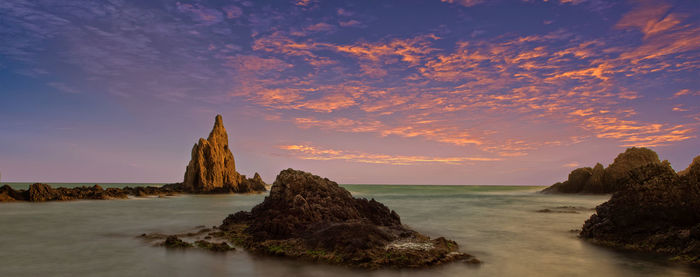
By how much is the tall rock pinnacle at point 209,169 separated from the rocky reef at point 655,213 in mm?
57937

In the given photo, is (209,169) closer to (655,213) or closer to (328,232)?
(328,232)

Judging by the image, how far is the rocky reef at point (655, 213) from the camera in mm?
10594

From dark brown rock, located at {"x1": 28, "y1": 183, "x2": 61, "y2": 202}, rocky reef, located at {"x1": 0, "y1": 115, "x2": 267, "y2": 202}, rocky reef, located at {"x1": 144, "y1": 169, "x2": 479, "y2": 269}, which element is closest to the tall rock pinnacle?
rocky reef, located at {"x1": 0, "y1": 115, "x2": 267, "y2": 202}

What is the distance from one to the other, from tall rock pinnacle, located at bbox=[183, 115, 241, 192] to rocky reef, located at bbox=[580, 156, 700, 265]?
57.9 metres

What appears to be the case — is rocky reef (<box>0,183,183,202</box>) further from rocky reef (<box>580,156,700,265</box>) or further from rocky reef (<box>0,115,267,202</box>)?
rocky reef (<box>580,156,700,265</box>)

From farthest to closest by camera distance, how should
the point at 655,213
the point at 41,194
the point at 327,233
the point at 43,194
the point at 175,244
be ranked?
the point at 43,194
the point at 41,194
the point at 175,244
the point at 655,213
the point at 327,233

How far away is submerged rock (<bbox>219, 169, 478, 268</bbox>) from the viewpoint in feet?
30.6

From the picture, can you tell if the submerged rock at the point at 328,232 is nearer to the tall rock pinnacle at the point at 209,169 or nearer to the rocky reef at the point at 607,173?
the rocky reef at the point at 607,173

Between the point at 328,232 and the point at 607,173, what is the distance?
5486 centimetres

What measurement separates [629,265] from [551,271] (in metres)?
2.25

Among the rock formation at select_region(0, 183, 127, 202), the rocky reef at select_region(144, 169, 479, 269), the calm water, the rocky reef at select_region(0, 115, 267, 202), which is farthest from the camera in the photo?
the rocky reef at select_region(0, 115, 267, 202)

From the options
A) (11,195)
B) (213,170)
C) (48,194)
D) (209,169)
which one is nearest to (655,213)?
(48,194)

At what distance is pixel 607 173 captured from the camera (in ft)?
168

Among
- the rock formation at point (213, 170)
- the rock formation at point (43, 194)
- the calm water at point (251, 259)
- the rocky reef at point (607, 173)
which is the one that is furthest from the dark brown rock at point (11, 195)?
the rocky reef at point (607, 173)
